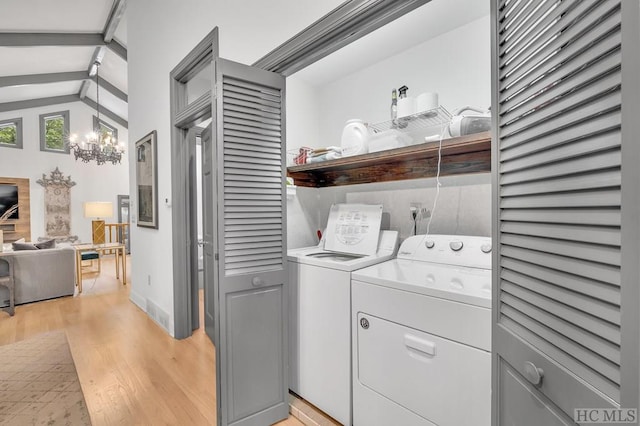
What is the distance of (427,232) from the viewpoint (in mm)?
1982

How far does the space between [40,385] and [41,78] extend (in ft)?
20.9

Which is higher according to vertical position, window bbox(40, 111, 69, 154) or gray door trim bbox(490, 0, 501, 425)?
window bbox(40, 111, 69, 154)

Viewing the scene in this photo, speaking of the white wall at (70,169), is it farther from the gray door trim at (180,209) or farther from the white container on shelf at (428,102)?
the white container on shelf at (428,102)

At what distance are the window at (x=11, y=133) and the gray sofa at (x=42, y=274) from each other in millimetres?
4731

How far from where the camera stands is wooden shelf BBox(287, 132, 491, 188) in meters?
1.49

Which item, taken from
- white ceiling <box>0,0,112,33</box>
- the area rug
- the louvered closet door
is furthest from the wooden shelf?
white ceiling <box>0,0,112,33</box>

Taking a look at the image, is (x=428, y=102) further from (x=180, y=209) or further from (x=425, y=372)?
(x=180, y=209)

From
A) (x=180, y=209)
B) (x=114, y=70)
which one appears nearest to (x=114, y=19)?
(x=114, y=70)

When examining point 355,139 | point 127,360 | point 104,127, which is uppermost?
point 104,127

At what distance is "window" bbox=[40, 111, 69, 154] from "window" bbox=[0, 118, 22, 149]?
15.1 inches

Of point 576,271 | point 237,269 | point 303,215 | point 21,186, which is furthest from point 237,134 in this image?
point 21,186

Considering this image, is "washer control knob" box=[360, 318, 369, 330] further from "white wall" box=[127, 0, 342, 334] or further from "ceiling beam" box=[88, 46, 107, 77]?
"ceiling beam" box=[88, 46, 107, 77]

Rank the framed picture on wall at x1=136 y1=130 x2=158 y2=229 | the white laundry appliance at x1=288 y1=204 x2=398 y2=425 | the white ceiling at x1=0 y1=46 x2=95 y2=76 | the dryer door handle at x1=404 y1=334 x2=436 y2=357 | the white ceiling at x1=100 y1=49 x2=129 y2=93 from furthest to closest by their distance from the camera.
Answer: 1. the white ceiling at x1=100 y1=49 x2=129 y2=93
2. the white ceiling at x1=0 y1=46 x2=95 y2=76
3. the framed picture on wall at x1=136 y1=130 x2=158 y2=229
4. the white laundry appliance at x1=288 y1=204 x2=398 y2=425
5. the dryer door handle at x1=404 y1=334 x2=436 y2=357

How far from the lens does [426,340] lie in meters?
1.25
